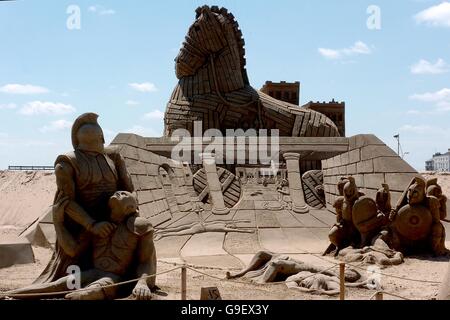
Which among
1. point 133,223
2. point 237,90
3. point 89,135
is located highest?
→ point 237,90

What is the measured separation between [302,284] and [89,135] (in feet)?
7.83

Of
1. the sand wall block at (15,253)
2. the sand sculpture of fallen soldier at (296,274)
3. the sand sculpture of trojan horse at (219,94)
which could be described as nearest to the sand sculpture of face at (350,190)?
the sand sculpture of fallen soldier at (296,274)

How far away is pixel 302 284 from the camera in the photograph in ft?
17.3

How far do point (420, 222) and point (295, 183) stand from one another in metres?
3.78

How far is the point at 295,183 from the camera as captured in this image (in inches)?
416

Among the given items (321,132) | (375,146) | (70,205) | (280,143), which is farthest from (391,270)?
(321,132)

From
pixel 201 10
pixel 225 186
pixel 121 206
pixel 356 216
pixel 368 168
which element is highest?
pixel 201 10

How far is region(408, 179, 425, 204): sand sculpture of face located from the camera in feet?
22.9

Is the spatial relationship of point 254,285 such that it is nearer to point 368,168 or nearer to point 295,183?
point 368,168

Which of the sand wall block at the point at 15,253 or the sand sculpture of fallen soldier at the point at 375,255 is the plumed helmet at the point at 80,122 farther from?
the sand sculpture of fallen soldier at the point at 375,255

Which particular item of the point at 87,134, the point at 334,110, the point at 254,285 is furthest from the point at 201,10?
the point at 334,110

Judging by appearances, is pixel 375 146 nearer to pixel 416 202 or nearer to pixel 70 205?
pixel 416 202

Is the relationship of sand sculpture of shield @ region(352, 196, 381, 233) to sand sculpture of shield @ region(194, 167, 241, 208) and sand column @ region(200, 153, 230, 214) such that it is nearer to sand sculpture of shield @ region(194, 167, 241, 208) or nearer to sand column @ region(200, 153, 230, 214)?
sand column @ region(200, 153, 230, 214)

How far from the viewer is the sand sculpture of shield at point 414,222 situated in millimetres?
6941
